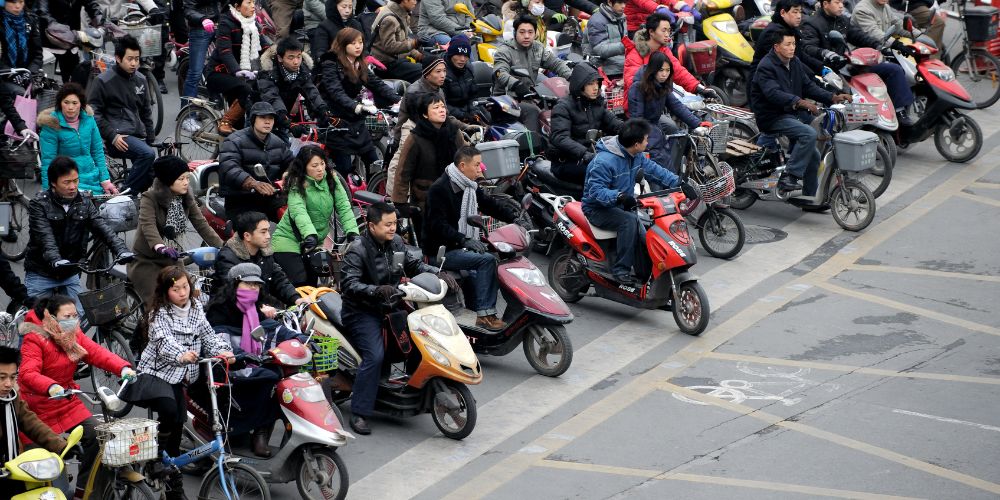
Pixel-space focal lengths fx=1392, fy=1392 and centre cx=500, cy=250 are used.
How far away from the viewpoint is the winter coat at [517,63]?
1638 cm

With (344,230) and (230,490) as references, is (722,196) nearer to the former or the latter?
(344,230)

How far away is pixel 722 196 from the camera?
14.6 m

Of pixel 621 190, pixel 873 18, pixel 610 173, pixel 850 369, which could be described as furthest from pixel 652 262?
pixel 873 18

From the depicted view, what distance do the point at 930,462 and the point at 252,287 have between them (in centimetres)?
524

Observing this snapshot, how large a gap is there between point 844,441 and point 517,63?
288 inches

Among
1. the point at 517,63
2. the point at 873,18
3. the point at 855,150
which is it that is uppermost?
the point at 873,18

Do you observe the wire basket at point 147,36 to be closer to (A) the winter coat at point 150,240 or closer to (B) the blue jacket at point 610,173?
(A) the winter coat at point 150,240

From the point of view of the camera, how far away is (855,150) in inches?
597

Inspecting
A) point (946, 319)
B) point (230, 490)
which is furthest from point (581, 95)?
point (230, 490)

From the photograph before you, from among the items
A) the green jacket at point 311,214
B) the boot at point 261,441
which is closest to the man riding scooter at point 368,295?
the boot at point 261,441

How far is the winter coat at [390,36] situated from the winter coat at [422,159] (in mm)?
3428

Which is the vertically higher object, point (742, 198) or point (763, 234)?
point (742, 198)

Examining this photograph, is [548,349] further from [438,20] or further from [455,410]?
[438,20]

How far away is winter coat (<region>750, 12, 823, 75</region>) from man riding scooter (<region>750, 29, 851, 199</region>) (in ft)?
0.55
